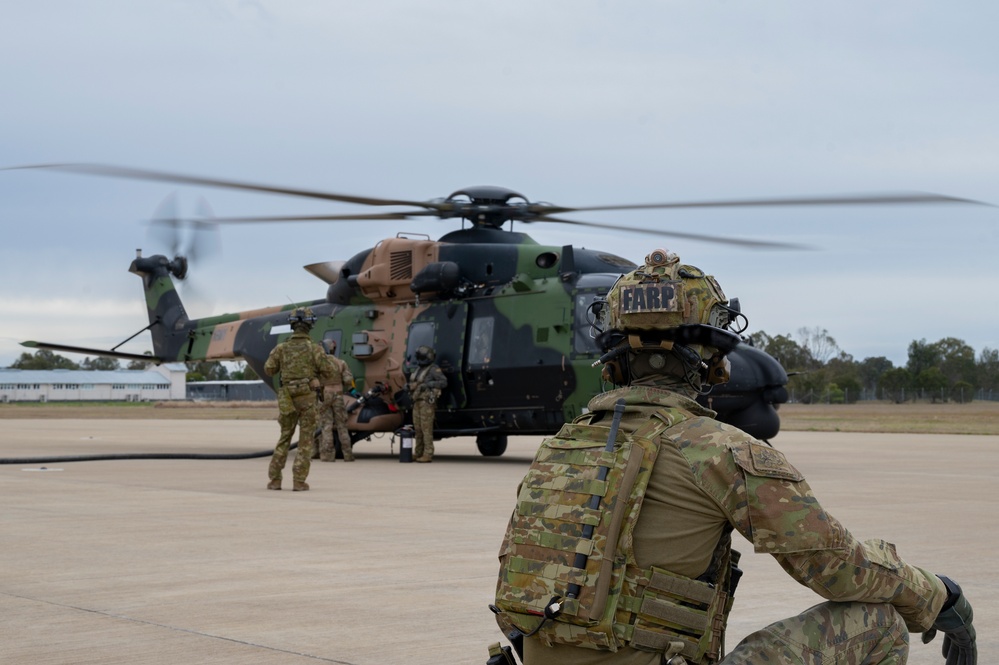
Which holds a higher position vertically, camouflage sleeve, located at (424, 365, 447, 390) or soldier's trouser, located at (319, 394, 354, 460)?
camouflage sleeve, located at (424, 365, 447, 390)

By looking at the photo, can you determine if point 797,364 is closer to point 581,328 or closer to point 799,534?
point 581,328

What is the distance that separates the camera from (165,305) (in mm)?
23328

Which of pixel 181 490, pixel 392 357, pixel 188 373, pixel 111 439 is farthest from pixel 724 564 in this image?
pixel 188 373

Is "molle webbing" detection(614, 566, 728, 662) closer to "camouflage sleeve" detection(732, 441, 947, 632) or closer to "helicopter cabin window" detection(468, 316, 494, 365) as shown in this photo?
"camouflage sleeve" detection(732, 441, 947, 632)

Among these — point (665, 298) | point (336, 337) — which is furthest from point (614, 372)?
point (336, 337)

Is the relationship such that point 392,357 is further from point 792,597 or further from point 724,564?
point 724,564

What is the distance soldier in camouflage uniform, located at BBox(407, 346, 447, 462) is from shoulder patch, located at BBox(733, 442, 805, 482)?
14.3m

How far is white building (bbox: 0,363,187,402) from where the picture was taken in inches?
4412

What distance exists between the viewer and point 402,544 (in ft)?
27.9

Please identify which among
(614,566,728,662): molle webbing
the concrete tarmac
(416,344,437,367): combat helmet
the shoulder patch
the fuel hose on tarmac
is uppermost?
(416,344,437,367): combat helmet

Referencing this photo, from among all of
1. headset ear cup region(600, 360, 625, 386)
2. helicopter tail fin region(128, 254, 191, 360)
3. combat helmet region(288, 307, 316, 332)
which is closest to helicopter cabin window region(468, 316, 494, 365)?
combat helmet region(288, 307, 316, 332)

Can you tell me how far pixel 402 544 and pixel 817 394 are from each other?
82.4 meters

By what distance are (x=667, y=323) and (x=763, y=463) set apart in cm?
51

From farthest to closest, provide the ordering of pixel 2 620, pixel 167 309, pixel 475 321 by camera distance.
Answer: pixel 167 309, pixel 475 321, pixel 2 620
